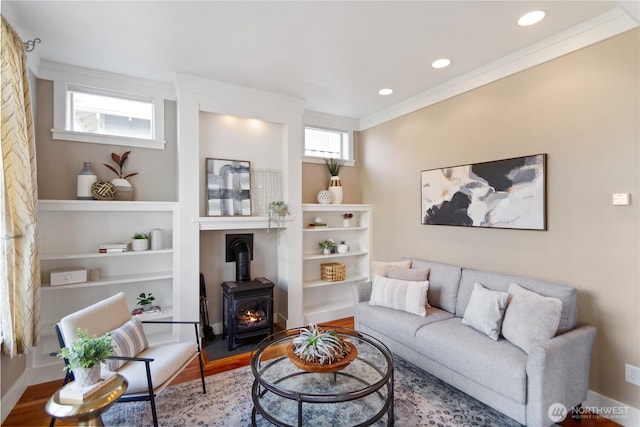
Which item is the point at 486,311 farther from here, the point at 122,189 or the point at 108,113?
the point at 108,113

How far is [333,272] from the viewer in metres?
4.23

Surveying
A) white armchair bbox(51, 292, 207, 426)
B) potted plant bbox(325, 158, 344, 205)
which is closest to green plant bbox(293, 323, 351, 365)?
white armchair bbox(51, 292, 207, 426)

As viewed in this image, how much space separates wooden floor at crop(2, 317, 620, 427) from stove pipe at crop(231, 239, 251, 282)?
0.85 metres

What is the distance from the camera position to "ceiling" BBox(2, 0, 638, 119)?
2106 millimetres

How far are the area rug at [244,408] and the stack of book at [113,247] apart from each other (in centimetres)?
135

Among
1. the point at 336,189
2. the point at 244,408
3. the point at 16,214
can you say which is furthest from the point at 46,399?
the point at 336,189

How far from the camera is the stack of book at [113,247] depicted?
2933 mm

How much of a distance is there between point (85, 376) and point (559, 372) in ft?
9.25

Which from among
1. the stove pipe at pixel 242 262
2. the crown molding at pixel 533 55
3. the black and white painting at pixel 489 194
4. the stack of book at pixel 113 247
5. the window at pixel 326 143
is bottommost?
the stove pipe at pixel 242 262

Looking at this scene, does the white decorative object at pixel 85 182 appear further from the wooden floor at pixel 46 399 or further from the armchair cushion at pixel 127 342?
the wooden floor at pixel 46 399

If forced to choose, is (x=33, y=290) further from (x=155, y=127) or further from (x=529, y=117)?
(x=529, y=117)

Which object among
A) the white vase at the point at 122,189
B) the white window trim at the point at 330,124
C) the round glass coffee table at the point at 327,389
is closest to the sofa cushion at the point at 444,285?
the round glass coffee table at the point at 327,389

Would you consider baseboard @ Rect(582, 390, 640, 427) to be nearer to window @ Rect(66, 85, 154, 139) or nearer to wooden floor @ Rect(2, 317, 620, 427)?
wooden floor @ Rect(2, 317, 620, 427)

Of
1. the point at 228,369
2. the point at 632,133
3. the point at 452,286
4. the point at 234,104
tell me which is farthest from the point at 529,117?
the point at 228,369
